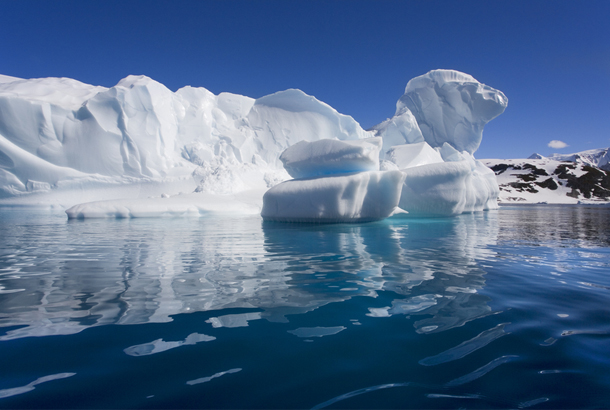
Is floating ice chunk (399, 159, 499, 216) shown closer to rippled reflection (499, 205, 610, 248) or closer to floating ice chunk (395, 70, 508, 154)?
rippled reflection (499, 205, 610, 248)

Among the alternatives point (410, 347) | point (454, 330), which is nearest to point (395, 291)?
point (454, 330)

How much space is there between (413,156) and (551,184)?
4683 centimetres

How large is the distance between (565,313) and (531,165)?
7200 cm

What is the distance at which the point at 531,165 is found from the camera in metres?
61.1

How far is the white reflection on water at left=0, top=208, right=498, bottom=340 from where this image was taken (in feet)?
6.30

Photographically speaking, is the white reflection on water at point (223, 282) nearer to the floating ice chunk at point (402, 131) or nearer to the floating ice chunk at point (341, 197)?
the floating ice chunk at point (341, 197)

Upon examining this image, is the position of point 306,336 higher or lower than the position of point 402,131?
lower

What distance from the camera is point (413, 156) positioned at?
1580cm

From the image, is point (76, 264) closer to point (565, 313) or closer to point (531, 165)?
point (565, 313)

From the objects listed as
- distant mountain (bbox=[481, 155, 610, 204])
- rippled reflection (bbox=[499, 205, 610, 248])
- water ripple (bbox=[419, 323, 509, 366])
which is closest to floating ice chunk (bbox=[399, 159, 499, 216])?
rippled reflection (bbox=[499, 205, 610, 248])

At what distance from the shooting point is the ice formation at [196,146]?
38.2 ft

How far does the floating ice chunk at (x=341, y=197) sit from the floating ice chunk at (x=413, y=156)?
21.8 ft

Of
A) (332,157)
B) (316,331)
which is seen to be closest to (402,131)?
(332,157)

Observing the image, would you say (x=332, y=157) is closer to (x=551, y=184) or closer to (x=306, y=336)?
(x=306, y=336)
